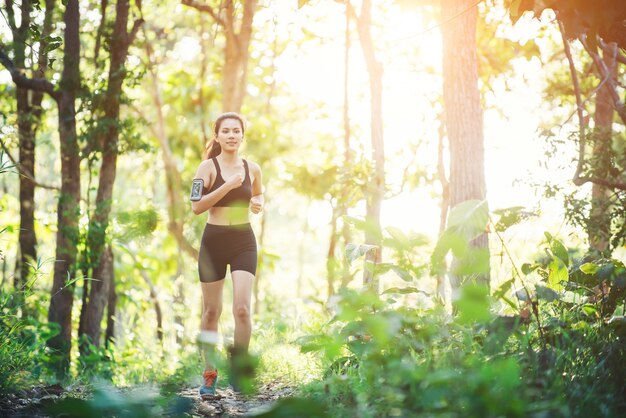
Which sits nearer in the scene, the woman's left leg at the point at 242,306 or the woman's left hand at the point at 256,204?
the woman's left leg at the point at 242,306

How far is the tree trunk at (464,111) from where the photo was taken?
7.05 metres

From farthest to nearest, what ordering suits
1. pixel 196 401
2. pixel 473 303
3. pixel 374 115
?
1. pixel 374 115
2. pixel 196 401
3. pixel 473 303

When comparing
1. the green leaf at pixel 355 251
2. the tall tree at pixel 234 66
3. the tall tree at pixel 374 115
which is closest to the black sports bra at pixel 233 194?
the green leaf at pixel 355 251

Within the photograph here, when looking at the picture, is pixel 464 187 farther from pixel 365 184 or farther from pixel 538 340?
pixel 538 340

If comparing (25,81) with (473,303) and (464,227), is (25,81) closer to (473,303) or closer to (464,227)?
(464,227)

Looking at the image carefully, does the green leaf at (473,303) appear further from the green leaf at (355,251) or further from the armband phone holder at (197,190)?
the armband phone holder at (197,190)

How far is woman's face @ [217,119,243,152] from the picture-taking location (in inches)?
216

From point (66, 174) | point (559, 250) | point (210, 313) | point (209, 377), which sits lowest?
point (209, 377)

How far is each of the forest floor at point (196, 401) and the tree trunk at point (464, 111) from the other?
3006 mm

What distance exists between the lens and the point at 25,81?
828 cm

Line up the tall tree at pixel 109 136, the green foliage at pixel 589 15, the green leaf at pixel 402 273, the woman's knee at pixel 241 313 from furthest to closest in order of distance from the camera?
1. the tall tree at pixel 109 136
2. the woman's knee at pixel 241 313
3. the green leaf at pixel 402 273
4. the green foliage at pixel 589 15

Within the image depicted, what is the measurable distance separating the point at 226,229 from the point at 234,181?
416 mm

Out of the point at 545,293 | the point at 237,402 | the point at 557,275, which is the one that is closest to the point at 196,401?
the point at 237,402

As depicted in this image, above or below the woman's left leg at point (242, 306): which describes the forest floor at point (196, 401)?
below
